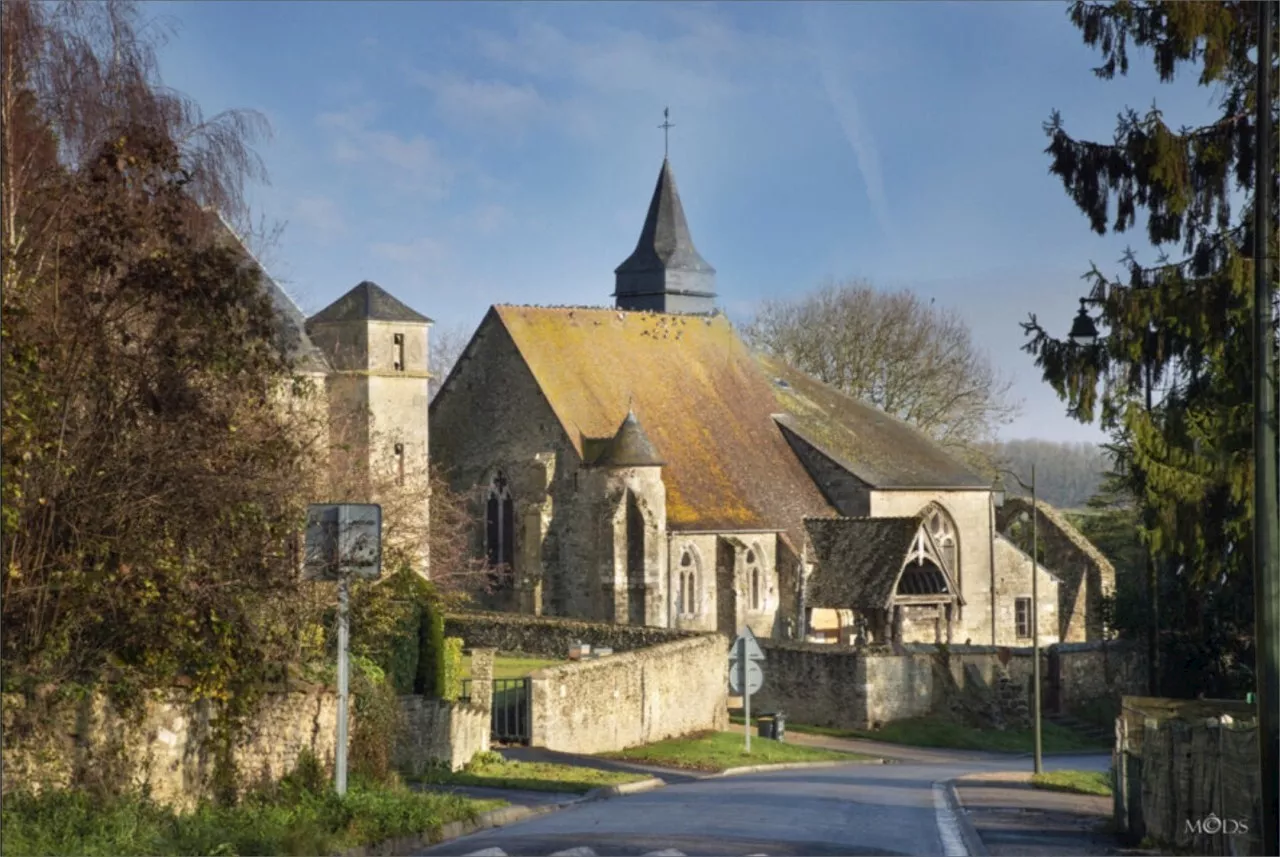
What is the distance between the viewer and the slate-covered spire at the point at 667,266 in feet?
205

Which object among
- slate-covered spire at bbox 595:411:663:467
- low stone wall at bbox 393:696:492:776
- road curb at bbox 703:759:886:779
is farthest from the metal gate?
slate-covered spire at bbox 595:411:663:467

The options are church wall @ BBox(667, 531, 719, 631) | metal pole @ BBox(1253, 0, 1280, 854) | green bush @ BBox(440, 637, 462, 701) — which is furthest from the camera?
church wall @ BBox(667, 531, 719, 631)

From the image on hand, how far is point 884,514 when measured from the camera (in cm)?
5528

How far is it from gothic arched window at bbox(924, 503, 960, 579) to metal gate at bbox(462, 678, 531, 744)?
27.4 metres

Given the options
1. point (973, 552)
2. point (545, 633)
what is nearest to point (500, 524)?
point (545, 633)

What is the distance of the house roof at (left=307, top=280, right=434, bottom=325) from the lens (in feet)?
151

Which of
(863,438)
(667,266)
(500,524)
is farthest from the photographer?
(667,266)

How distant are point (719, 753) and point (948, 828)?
15011mm

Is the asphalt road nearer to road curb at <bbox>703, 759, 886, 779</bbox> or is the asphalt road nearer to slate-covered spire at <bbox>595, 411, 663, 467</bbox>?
road curb at <bbox>703, 759, 886, 779</bbox>

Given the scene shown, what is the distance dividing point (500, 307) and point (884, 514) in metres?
12.6

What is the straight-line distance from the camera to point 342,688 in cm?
1736

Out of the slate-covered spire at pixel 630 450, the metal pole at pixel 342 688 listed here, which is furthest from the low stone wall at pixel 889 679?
the metal pole at pixel 342 688

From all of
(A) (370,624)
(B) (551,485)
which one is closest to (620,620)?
(B) (551,485)

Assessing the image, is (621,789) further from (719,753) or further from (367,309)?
(367,309)
